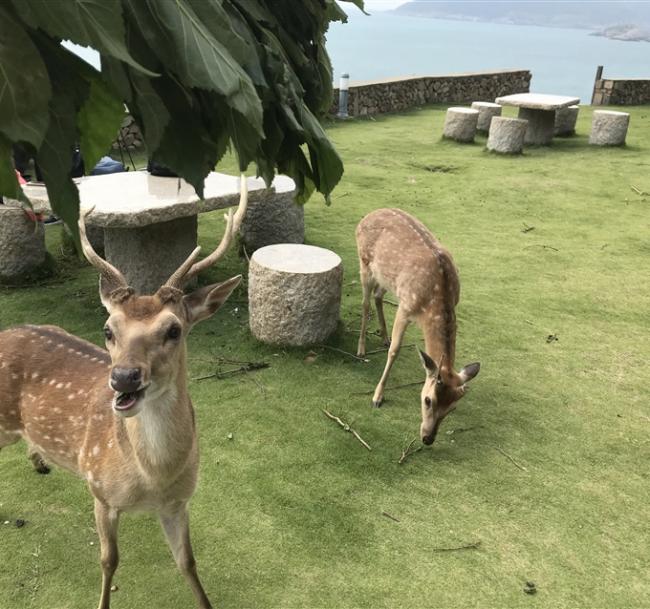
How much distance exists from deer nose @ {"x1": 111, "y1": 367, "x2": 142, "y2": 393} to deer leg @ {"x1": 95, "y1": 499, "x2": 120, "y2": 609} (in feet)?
2.95

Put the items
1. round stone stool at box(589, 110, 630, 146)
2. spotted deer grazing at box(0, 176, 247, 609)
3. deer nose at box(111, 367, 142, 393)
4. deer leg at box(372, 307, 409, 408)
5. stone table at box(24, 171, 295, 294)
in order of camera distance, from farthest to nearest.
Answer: round stone stool at box(589, 110, 630, 146), stone table at box(24, 171, 295, 294), deer leg at box(372, 307, 409, 408), spotted deer grazing at box(0, 176, 247, 609), deer nose at box(111, 367, 142, 393)

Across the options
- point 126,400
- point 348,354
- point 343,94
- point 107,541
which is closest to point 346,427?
point 348,354

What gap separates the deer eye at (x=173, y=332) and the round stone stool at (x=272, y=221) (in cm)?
450

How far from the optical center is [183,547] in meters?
3.02

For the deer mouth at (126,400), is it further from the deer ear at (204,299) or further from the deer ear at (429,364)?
the deer ear at (429,364)

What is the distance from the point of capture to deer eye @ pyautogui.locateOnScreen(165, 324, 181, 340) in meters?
2.44

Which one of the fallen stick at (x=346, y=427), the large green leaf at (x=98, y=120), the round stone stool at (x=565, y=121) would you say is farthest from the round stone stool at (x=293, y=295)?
the round stone stool at (x=565, y=121)

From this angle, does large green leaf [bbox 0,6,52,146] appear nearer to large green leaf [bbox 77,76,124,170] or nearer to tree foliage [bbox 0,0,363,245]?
tree foliage [bbox 0,0,363,245]

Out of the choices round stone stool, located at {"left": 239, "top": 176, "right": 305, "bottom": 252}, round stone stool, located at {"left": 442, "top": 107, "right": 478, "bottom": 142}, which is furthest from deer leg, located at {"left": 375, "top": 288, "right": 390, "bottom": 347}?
round stone stool, located at {"left": 442, "top": 107, "right": 478, "bottom": 142}

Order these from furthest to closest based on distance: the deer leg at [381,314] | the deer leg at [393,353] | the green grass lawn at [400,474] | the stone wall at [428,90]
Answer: the stone wall at [428,90] < the deer leg at [381,314] < the deer leg at [393,353] < the green grass lawn at [400,474]

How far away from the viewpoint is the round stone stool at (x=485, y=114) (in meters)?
14.0

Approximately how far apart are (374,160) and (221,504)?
8878mm

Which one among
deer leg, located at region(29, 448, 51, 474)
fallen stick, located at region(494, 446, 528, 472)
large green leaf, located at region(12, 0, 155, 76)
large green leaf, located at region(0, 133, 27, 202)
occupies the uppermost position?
large green leaf, located at region(12, 0, 155, 76)

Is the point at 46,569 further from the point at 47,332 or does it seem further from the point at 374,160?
the point at 374,160
